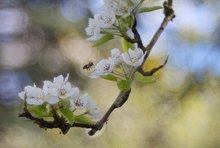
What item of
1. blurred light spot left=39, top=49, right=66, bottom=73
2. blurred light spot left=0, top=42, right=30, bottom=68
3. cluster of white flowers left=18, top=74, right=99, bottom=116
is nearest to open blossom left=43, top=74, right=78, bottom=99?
cluster of white flowers left=18, top=74, right=99, bottom=116

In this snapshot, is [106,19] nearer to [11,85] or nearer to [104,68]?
[104,68]

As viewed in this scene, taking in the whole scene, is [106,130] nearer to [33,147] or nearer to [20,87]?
[33,147]

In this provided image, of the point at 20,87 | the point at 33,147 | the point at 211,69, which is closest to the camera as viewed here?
the point at 211,69

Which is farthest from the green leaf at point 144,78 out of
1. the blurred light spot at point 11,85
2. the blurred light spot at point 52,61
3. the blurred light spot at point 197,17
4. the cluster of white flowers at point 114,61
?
the blurred light spot at point 52,61

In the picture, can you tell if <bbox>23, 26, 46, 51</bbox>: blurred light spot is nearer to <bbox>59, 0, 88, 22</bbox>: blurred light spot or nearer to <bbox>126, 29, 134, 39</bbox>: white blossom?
<bbox>59, 0, 88, 22</bbox>: blurred light spot

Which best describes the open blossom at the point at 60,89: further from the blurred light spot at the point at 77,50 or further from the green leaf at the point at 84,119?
the blurred light spot at the point at 77,50

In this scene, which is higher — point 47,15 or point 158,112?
point 158,112

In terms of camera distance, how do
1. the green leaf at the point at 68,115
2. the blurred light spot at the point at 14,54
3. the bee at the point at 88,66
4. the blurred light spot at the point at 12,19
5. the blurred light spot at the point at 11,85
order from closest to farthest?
the green leaf at the point at 68,115
the bee at the point at 88,66
the blurred light spot at the point at 11,85
the blurred light spot at the point at 14,54
the blurred light spot at the point at 12,19

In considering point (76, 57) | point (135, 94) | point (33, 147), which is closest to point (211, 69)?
point (135, 94)
